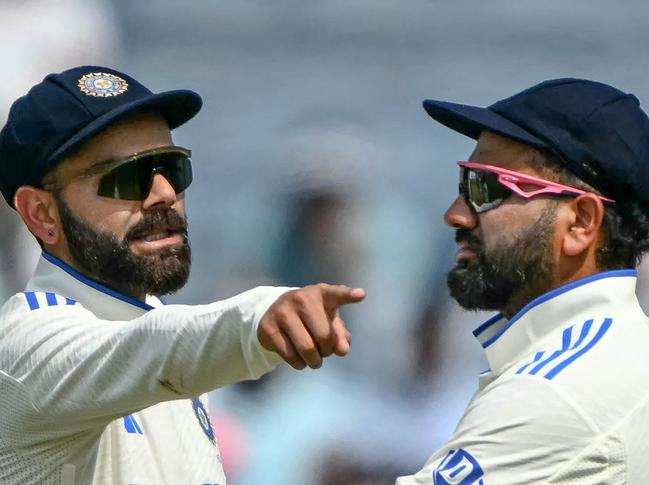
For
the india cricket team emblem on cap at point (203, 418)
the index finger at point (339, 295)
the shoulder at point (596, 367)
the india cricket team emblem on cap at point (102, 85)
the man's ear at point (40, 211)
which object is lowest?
the india cricket team emblem on cap at point (203, 418)

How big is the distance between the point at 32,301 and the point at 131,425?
0.32 metres

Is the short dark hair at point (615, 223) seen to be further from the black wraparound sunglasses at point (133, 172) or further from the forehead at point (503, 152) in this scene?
the black wraparound sunglasses at point (133, 172)

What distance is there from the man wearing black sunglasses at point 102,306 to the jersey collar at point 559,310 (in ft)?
2.02

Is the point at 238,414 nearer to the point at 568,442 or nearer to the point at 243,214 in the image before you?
the point at 243,214

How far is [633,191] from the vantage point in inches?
117

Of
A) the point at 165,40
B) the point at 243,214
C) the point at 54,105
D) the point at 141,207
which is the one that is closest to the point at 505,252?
the point at 141,207

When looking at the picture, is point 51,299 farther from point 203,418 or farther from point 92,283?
point 203,418

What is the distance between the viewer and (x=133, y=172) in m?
3.01

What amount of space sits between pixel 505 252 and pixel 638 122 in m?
0.39

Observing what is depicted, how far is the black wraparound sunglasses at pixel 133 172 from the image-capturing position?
299cm

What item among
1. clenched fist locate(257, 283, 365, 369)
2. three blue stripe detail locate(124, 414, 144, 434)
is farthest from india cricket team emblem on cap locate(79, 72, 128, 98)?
clenched fist locate(257, 283, 365, 369)

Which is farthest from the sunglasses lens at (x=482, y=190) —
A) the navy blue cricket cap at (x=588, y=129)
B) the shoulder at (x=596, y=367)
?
the shoulder at (x=596, y=367)

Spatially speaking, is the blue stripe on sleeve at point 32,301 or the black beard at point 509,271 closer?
the blue stripe on sleeve at point 32,301

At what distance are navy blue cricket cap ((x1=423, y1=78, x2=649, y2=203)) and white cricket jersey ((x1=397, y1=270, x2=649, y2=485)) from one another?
365 mm
